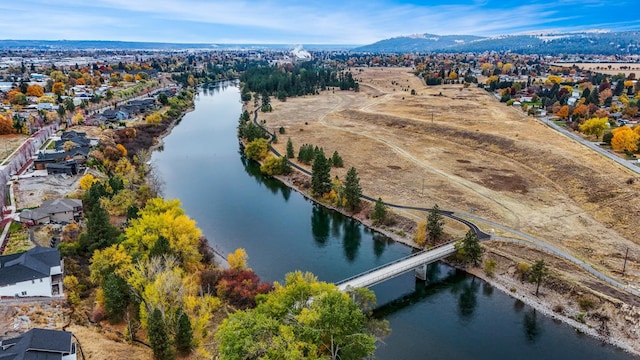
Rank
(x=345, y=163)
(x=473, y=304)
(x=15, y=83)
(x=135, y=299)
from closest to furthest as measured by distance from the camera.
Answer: (x=135, y=299) → (x=473, y=304) → (x=345, y=163) → (x=15, y=83)

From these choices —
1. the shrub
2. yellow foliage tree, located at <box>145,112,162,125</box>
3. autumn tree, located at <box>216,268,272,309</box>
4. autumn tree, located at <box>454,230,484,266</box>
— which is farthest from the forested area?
the shrub

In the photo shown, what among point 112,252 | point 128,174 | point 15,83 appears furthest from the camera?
point 15,83

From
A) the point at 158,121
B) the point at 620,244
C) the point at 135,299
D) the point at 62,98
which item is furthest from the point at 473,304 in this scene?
the point at 62,98

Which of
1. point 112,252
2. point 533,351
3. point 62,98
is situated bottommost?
point 533,351

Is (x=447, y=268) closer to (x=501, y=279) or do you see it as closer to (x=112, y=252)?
(x=501, y=279)

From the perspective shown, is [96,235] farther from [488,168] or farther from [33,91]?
[33,91]

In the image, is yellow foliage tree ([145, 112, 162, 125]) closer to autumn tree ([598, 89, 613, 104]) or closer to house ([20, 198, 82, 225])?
house ([20, 198, 82, 225])

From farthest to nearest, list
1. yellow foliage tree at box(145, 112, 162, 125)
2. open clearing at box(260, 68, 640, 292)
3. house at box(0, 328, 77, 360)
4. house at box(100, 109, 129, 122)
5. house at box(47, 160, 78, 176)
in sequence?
yellow foliage tree at box(145, 112, 162, 125) → house at box(100, 109, 129, 122) → house at box(47, 160, 78, 176) → open clearing at box(260, 68, 640, 292) → house at box(0, 328, 77, 360)
